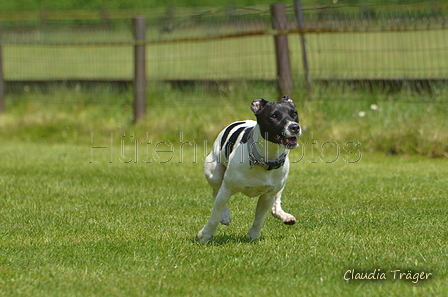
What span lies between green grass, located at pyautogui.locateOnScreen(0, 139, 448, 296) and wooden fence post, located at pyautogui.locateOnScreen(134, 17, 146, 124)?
3.40m

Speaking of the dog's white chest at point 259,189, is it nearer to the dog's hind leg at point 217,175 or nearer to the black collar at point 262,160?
the black collar at point 262,160

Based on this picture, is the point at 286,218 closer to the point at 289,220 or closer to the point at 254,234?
the point at 289,220

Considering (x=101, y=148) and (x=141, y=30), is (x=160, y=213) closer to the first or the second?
(x=101, y=148)

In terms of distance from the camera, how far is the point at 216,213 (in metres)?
4.90

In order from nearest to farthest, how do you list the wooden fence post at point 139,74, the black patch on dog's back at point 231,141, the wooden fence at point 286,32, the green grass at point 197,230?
1. the green grass at point 197,230
2. the black patch on dog's back at point 231,141
3. the wooden fence at point 286,32
4. the wooden fence post at point 139,74

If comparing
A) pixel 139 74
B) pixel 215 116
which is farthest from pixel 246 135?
pixel 139 74

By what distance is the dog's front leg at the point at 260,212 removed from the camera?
501 centimetres

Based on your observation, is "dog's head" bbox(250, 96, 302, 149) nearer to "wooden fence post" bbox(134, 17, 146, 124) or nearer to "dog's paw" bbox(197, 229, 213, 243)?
"dog's paw" bbox(197, 229, 213, 243)

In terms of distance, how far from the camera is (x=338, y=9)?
1076 cm

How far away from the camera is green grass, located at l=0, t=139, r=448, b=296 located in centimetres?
397

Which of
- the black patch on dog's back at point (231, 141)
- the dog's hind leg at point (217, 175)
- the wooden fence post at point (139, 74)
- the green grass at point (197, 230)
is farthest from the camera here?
the wooden fence post at point (139, 74)

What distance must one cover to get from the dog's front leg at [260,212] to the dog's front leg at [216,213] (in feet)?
0.91

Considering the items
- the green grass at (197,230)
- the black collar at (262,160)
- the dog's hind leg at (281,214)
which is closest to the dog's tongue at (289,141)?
the black collar at (262,160)

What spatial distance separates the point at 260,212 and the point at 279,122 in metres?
0.82
